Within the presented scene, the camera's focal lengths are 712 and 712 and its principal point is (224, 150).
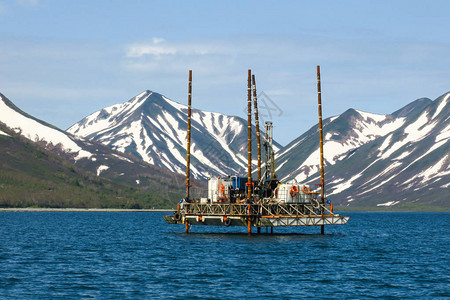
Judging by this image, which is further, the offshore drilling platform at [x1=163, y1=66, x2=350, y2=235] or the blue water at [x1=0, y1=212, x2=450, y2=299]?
the offshore drilling platform at [x1=163, y1=66, x2=350, y2=235]

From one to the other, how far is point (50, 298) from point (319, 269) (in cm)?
2870

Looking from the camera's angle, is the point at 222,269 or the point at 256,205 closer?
the point at 222,269

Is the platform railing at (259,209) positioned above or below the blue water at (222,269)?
above

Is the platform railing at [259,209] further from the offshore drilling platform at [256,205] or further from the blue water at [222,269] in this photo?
the blue water at [222,269]

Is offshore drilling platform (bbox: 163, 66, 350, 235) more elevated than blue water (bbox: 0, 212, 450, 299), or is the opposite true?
offshore drilling platform (bbox: 163, 66, 350, 235)

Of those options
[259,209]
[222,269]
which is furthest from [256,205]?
[222,269]

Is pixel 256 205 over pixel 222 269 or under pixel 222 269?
over

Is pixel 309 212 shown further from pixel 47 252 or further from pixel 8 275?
pixel 8 275

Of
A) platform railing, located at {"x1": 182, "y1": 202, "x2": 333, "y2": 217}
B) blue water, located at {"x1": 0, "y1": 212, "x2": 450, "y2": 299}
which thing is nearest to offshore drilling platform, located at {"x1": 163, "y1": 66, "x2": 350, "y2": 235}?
platform railing, located at {"x1": 182, "y1": 202, "x2": 333, "y2": 217}

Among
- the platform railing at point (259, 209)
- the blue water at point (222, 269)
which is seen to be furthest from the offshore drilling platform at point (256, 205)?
the blue water at point (222, 269)

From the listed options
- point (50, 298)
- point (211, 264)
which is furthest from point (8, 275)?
point (211, 264)

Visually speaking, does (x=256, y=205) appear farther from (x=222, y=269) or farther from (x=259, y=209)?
(x=222, y=269)

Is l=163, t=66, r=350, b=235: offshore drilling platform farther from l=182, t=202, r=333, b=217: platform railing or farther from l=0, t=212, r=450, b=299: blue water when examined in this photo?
l=0, t=212, r=450, b=299: blue water

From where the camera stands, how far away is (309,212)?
108m
